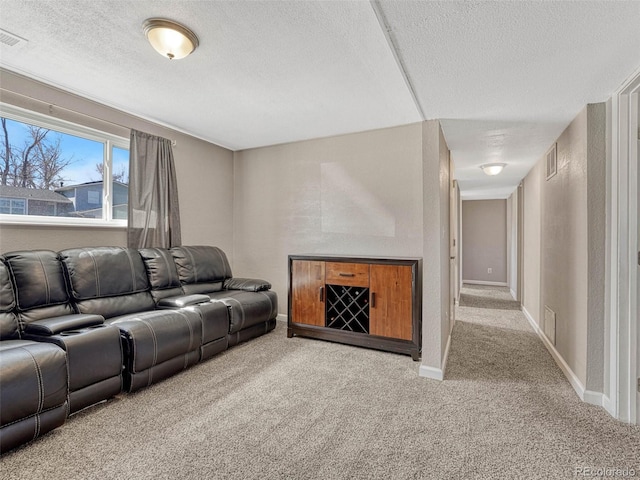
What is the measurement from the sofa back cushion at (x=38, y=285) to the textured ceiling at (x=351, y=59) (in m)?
1.44

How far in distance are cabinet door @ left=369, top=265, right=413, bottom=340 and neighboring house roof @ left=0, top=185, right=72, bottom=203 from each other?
9.87 ft

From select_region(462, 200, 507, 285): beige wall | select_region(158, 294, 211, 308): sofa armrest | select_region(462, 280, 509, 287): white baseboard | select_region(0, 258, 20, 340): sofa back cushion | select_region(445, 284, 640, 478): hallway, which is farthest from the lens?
select_region(462, 200, 507, 285): beige wall

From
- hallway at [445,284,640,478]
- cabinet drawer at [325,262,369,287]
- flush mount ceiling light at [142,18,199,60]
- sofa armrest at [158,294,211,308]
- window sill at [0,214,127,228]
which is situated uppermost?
flush mount ceiling light at [142,18,199,60]

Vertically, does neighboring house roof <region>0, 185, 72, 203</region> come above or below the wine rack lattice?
above

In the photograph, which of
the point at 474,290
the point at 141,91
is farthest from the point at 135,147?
the point at 474,290

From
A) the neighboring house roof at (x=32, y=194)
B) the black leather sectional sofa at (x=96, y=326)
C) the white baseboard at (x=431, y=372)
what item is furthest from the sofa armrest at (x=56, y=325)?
the white baseboard at (x=431, y=372)

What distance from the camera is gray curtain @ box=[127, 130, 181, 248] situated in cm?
337

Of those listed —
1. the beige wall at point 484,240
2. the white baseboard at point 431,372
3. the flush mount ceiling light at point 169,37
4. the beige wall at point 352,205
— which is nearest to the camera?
the flush mount ceiling light at point 169,37

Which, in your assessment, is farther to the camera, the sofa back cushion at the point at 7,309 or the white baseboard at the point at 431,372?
the white baseboard at the point at 431,372

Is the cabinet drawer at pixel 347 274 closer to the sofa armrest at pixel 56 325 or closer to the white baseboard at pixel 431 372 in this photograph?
the white baseboard at pixel 431 372

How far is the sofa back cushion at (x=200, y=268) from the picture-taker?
3.52 m

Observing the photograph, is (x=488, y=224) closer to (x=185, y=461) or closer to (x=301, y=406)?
(x=301, y=406)

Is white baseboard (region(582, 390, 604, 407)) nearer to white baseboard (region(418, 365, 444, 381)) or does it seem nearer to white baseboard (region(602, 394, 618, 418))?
white baseboard (region(602, 394, 618, 418))

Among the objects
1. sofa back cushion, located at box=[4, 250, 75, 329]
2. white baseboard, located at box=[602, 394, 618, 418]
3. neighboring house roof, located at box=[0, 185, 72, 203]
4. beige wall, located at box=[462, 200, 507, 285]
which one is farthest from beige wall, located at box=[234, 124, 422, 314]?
beige wall, located at box=[462, 200, 507, 285]
